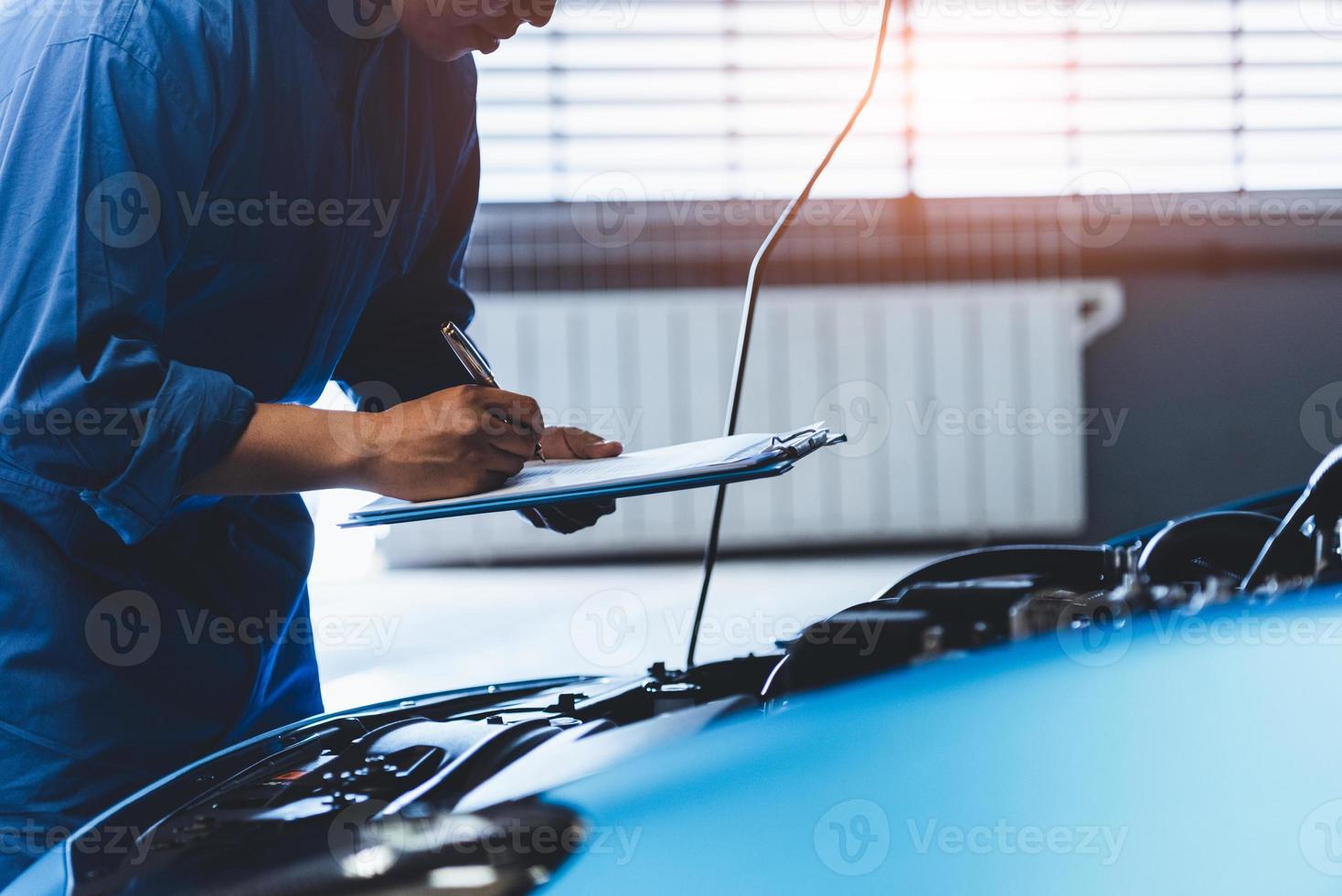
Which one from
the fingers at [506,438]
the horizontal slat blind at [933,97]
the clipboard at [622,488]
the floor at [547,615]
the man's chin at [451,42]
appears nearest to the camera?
the clipboard at [622,488]

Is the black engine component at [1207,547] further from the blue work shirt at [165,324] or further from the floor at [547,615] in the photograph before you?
the floor at [547,615]

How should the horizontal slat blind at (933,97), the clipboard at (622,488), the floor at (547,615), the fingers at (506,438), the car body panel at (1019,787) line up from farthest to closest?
the horizontal slat blind at (933,97)
the floor at (547,615)
the fingers at (506,438)
the clipboard at (622,488)
the car body panel at (1019,787)

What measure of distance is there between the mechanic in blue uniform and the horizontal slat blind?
12.1 ft

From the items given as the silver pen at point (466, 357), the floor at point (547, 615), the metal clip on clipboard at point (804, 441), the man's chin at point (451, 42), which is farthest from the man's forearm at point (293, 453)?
the floor at point (547, 615)

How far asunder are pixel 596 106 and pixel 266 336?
3901 millimetres

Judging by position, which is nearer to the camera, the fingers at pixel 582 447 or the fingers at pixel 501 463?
the fingers at pixel 501 463

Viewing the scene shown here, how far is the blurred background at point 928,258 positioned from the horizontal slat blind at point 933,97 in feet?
0.04

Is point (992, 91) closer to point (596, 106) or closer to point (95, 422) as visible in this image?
point (596, 106)

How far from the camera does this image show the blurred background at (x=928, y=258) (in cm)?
450

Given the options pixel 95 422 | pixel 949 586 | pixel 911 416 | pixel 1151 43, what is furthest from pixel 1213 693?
pixel 1151 43

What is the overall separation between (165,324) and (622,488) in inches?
16.3

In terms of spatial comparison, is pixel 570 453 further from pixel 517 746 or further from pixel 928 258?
pixel 928 258

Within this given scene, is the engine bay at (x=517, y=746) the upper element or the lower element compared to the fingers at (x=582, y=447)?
lower

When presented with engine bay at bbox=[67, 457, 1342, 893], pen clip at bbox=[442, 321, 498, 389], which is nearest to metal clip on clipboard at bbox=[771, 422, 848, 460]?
engine bay at bbox=[67, 457, 1342, 893]
